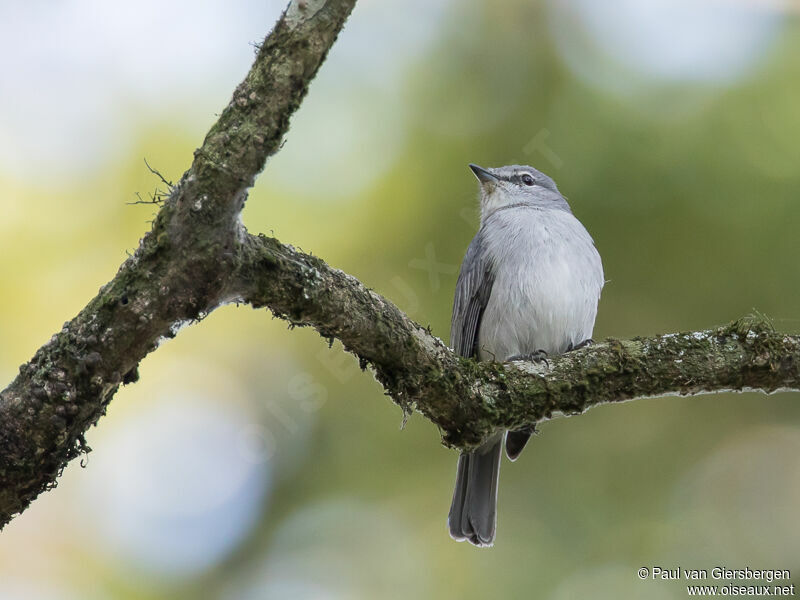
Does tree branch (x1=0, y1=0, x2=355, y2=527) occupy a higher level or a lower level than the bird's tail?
lower

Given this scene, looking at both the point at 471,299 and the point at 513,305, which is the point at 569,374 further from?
the point at 471,299

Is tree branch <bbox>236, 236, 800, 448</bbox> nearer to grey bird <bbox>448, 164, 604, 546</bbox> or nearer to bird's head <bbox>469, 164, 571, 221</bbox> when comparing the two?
grey bird <bbox>448, 164, 604, 546</bbox>

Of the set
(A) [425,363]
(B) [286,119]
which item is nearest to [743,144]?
(A) [425,363]

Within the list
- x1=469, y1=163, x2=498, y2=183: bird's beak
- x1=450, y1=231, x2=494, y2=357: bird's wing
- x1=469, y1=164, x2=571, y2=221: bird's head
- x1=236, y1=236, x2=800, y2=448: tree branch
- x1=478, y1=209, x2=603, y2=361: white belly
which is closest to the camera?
x1=236, y1=236, x2=800, y2=448: tree branch

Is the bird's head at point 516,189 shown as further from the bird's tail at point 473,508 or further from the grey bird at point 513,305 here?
the bird's tail at point 473,508

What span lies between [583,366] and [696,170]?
2345 millimetres

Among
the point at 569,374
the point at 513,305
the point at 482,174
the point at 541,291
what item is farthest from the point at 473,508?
the point at 482,174

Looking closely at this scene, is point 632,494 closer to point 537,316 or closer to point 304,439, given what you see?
point 537,316

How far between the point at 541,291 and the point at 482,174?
126 centimetres

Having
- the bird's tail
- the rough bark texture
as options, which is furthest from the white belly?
the rough bark texture

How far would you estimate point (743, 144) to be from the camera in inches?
237

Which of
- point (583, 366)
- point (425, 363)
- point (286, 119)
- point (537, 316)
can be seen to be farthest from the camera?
point (537, 316)

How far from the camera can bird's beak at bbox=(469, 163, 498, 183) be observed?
650 cm

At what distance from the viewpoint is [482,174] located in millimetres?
6594
